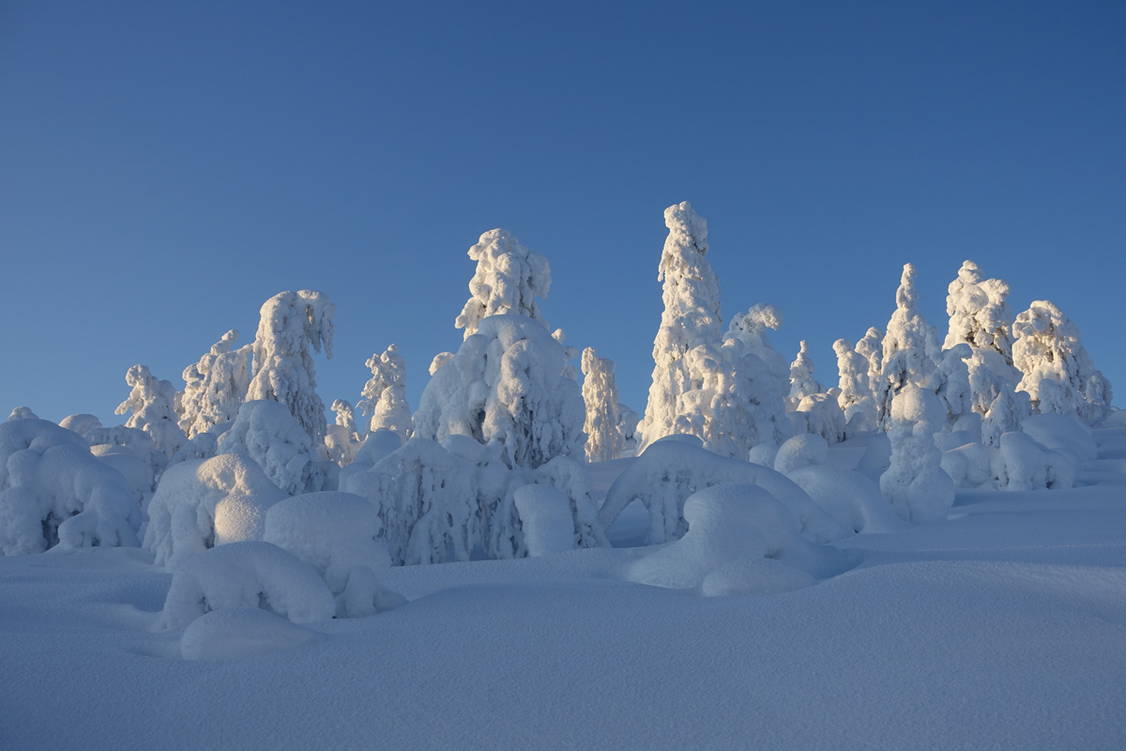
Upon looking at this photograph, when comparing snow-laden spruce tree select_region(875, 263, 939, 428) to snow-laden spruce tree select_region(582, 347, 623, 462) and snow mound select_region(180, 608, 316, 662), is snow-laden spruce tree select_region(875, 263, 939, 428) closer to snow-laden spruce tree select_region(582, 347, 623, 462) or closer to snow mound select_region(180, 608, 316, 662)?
snow-laden spruce tree select_region(582, 347, 623, 462)

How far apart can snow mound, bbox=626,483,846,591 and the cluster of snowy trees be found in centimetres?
15

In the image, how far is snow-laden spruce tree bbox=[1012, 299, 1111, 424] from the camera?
1284 inches

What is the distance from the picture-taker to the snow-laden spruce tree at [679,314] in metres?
26.8

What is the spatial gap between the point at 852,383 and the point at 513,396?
1282 inches

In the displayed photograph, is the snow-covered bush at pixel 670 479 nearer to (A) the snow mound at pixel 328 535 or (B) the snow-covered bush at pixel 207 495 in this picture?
(B) the snow-covered bush at pixel 207 495

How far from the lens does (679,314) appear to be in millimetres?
28438

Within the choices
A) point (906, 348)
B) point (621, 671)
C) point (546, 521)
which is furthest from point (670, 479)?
point (906, 348)

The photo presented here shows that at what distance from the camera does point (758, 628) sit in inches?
167

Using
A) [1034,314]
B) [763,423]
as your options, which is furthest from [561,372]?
[1034,314]

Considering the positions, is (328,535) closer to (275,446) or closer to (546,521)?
(546,521)

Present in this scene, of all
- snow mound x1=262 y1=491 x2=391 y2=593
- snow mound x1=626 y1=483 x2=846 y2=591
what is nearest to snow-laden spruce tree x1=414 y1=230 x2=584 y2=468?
snow mound x1=626 y1=483 x2=846 y2=591

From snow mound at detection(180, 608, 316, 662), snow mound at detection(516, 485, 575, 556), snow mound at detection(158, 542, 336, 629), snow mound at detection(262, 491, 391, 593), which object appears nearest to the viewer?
snow mound at detection(180, 608, 316, 662)

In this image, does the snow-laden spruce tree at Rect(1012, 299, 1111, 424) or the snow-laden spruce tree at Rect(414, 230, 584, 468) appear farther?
the snow-laden spruce tree at Rect(1012, 299, 1111, 424)

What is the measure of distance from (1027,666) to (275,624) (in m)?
3.72
